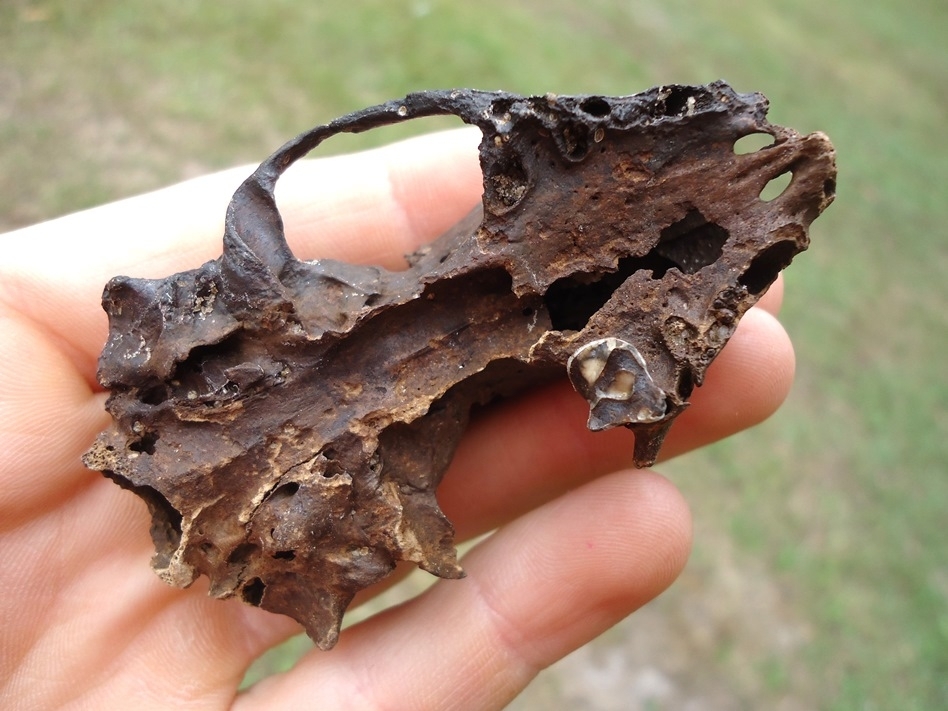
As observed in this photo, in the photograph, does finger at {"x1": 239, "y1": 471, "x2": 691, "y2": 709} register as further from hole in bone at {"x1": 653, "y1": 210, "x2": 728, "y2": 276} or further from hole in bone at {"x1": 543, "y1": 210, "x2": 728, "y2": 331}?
hole in bone at {"x1": 653, "y1": 210, "x2": 728, "y2": 276}

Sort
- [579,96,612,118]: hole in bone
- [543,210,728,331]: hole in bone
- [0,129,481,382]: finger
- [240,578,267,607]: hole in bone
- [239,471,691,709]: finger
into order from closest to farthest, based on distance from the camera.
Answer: [579,96,612,118]: hole in bone, [543,210,728,331]: hole in bone, [240,578,267,607]: hole in bone, [239,471,691,709]: finger, [0,129,481,382]: finger

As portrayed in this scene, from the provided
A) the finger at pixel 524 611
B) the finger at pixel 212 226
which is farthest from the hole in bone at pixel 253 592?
the finger at pixel 212 226

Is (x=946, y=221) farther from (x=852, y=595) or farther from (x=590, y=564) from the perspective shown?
(x=590, y=564)

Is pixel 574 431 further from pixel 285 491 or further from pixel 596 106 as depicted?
pixel 596 106

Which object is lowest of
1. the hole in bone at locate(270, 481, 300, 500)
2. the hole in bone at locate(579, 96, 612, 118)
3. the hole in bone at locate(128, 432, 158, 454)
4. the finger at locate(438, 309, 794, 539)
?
the finger at locate(438, 309, 794, 539)

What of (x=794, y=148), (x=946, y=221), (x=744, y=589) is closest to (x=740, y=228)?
(x=794, y=148)

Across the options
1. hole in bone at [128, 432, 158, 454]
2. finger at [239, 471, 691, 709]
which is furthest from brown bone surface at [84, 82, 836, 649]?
finger at [239, 471, 691, 709]
